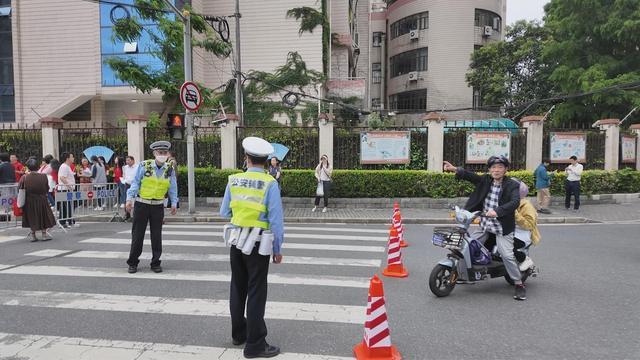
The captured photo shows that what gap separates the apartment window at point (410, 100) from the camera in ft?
122

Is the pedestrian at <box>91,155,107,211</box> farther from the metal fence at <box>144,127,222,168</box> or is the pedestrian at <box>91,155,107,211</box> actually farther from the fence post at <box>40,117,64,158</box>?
the fence post at <box>40,117,64,158</box>

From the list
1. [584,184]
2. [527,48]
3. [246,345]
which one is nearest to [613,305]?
[246,345]

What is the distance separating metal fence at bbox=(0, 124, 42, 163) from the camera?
54.2 ft

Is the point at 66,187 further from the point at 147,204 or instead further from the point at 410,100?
the point at 410,100

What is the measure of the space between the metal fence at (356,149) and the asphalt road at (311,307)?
7.38m

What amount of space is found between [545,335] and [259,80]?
2280cm

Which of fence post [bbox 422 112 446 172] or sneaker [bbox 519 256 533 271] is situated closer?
sneaker [bbox 519 256 533 271]

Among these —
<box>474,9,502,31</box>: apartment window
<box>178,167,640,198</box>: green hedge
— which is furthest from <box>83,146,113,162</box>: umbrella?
<box>474,9,502,31</box>: apartment window

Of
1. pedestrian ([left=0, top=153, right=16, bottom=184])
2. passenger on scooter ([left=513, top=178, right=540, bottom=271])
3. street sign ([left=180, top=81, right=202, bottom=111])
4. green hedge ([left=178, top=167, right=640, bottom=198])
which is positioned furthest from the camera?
green hedge ([left=178, top=167, right=640, bottom=198])

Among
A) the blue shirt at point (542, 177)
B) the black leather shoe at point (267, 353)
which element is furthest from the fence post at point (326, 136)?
the black leather shoe at point (267, 353)

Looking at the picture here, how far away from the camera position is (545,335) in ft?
14.3

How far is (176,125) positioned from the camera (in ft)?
40.6

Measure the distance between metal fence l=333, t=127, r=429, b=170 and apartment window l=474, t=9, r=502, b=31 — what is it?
81.6ft

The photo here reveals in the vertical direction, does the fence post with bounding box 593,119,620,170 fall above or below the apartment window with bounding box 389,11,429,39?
below
